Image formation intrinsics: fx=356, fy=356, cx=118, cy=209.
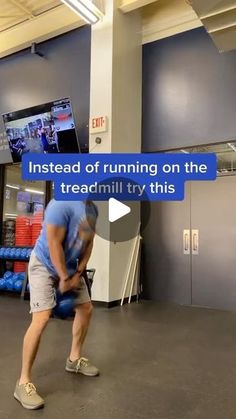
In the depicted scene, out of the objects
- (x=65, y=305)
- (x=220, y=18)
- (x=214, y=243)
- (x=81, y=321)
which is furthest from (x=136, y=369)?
(x=220, y=18)

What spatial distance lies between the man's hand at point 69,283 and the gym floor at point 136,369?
0.64 metres

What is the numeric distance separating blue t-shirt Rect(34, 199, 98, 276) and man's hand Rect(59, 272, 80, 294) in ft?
0.17

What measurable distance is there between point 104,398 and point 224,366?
43.5 inches

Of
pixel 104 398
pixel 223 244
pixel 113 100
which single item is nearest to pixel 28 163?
pixel 113 100

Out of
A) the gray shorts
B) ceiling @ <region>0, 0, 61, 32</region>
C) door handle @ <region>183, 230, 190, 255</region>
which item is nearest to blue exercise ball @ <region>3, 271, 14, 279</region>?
door handle @ <region>183, 230, 190, 255</region>

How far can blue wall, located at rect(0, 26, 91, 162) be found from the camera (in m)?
5.98

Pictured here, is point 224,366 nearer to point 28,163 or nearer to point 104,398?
point 104,398

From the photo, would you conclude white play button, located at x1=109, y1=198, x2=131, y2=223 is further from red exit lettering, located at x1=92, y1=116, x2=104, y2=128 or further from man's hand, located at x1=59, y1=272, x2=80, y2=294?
man's hand, located at x1=59, y1=272, x2=80, y2=294

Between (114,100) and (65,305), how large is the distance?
3759mm

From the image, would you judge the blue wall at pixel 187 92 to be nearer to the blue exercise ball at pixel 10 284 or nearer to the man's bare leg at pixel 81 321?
the blue exercise ball at pixel 10 284

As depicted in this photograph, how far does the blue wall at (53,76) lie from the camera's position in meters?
5.98

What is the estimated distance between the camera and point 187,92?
218 inches

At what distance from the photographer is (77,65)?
6090 millimetres

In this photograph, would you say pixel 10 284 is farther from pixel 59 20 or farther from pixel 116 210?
pixel 59 20
